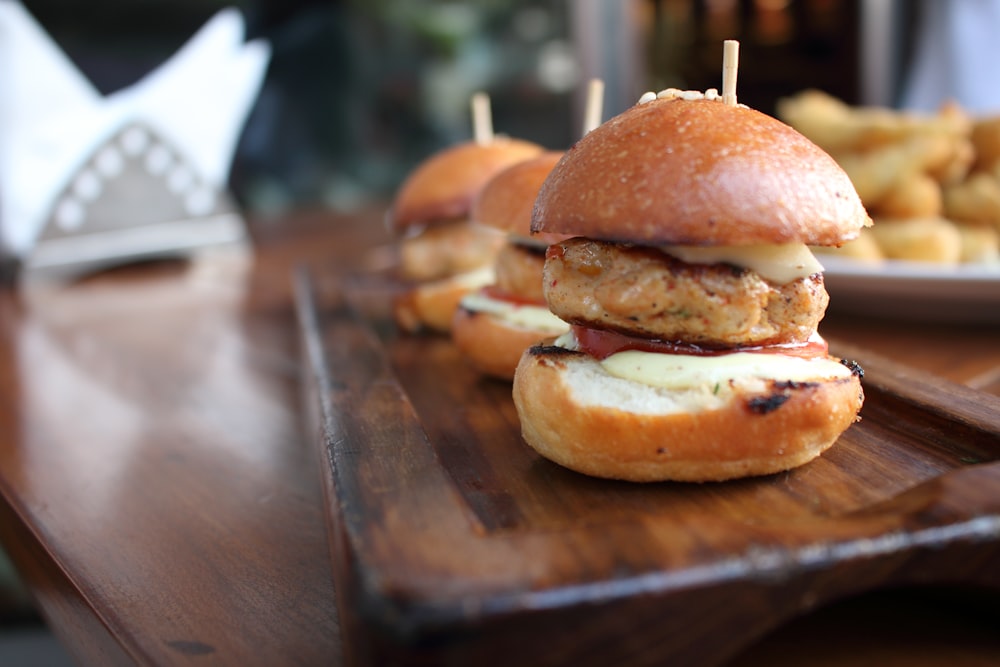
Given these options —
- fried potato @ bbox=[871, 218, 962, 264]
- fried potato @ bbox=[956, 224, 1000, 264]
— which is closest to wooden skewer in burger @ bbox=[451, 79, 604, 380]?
fried potato @ bbox=[871, 218, 962, 264]

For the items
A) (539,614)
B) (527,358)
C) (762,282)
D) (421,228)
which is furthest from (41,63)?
(539,614)

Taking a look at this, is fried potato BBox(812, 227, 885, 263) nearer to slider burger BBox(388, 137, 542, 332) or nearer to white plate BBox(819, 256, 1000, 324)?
white plate BBox(819, 256, 1000, 324)

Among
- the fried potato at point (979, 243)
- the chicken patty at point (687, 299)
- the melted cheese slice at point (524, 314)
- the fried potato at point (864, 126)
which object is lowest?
the fried potato at point (979, 243)

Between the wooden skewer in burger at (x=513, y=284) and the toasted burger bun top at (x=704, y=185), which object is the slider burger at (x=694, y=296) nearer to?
the toasted burger bun top at (x=704, y=185)

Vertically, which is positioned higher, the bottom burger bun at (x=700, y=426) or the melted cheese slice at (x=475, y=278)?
the bottom burger bun at (x=700, y=426)

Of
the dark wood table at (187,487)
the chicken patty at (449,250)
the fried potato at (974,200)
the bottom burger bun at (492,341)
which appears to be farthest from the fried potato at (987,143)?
the bottom burger bun at (492,341)

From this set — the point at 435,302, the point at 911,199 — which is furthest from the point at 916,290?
the point at 435,302
